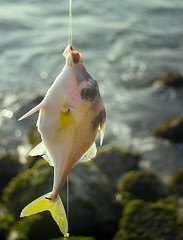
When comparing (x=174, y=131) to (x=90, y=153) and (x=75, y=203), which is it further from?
(x=90, y=153)

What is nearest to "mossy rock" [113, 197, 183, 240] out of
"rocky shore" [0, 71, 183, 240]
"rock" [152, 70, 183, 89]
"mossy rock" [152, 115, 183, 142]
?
"rocky shore" [0, 71, 183, 240]

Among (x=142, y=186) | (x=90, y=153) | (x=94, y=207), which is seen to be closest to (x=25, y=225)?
(x=94, y=207)

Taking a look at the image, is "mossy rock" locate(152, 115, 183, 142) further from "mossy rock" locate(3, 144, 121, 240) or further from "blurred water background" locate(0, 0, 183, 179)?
A: "mossy rock" locate(3, 144, 121, 240)

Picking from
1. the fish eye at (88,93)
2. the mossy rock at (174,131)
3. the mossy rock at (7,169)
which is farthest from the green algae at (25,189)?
the mossy rock at (174,131)

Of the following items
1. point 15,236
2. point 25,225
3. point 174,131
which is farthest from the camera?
point 174,131

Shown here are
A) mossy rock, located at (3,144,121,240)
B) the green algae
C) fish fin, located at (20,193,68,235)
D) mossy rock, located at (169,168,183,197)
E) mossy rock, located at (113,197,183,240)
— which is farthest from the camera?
mossy rock, located at (169,168,183,197)

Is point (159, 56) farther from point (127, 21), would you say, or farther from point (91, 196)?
point (91, 196)
